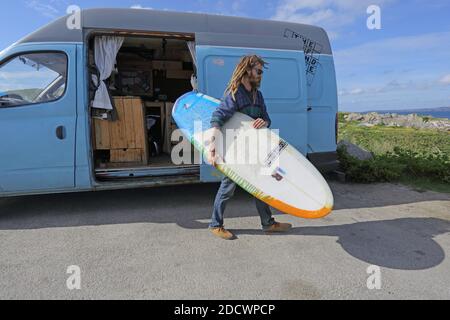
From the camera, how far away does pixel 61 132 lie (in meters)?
3.97

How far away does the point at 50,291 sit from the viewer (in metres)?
2.60

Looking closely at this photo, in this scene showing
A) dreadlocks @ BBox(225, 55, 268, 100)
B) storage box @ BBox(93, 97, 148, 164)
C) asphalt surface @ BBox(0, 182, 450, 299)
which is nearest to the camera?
asphalt surface @ BBox(0, 182, 450, 299)

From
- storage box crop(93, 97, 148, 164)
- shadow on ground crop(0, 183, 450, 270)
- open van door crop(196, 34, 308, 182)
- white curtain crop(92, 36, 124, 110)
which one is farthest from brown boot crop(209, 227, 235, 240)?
white curtain crop(92, 36, 124, 110)

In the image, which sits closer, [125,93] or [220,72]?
[220,72]

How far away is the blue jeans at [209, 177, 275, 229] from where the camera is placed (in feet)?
11.7

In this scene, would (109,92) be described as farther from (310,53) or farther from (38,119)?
(310,53)

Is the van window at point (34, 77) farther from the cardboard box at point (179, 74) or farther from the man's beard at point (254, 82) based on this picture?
the cardboard box at point (179, 74)

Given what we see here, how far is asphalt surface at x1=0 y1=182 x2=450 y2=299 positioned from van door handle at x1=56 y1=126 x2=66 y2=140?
3.58 ft

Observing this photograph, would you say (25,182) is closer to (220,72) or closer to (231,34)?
(220,72)

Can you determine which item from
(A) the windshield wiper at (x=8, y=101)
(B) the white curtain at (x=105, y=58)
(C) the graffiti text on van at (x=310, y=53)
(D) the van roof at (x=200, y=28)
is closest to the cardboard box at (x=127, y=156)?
(B) the white curtain at (x=105, y=58)

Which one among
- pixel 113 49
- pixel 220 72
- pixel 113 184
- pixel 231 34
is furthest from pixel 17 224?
pixel 231 34

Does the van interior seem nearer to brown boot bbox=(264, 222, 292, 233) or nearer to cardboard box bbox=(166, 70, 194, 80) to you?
cardboard box bbox=(166, 70, 194, 80)

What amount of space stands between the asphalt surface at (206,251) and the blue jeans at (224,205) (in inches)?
7.2
